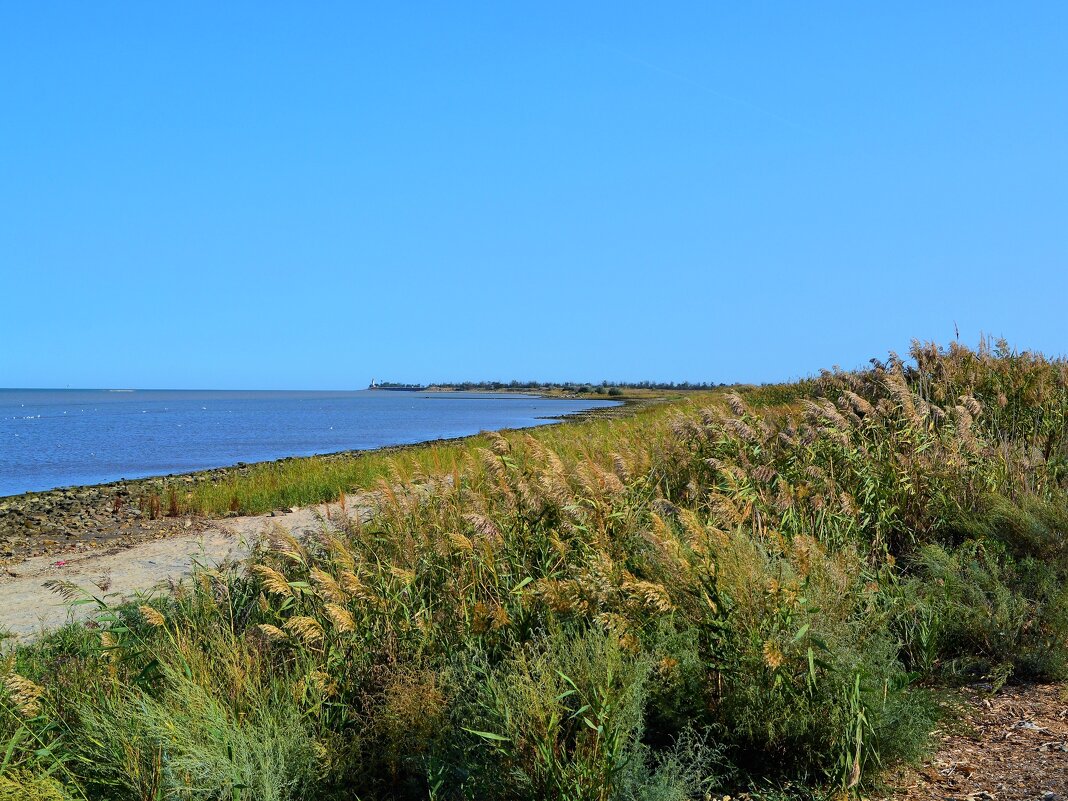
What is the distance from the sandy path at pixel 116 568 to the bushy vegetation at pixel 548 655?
1077 millimetres

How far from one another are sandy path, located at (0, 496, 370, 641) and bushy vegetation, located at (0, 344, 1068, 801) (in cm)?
108

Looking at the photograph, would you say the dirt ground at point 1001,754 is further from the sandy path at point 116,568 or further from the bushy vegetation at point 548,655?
the sandy path at point 116,568

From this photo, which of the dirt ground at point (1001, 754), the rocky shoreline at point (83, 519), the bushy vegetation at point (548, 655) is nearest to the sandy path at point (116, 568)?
the rocky shoreline at point (83, 519)

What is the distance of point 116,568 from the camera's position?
33.4ft

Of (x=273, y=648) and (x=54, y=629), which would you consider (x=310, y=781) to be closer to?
(x=273, y=648)

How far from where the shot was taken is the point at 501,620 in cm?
418

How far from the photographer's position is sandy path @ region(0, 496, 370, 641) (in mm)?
7332

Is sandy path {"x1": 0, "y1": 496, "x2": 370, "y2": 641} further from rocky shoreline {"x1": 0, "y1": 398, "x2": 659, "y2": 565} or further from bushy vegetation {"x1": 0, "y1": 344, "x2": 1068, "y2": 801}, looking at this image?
bushy vegetation {"x1": 0, "y1": 344, "x2": 1068, "y2": 801}

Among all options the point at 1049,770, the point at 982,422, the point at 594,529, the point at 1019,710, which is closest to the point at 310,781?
the point at 594,529

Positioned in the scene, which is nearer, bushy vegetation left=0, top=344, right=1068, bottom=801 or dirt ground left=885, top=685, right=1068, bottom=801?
bushy vegetation left=0, top=344, right=1068, bottom=801

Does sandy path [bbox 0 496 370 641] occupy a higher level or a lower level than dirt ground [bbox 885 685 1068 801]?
lower

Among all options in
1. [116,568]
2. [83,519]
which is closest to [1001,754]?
[116,568]

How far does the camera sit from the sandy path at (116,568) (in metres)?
7.33

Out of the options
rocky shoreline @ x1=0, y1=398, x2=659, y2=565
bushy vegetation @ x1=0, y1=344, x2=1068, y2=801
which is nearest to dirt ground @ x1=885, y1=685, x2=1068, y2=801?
bushy vegetation @ x1=0, y1=344, x2=1068, y2=801
